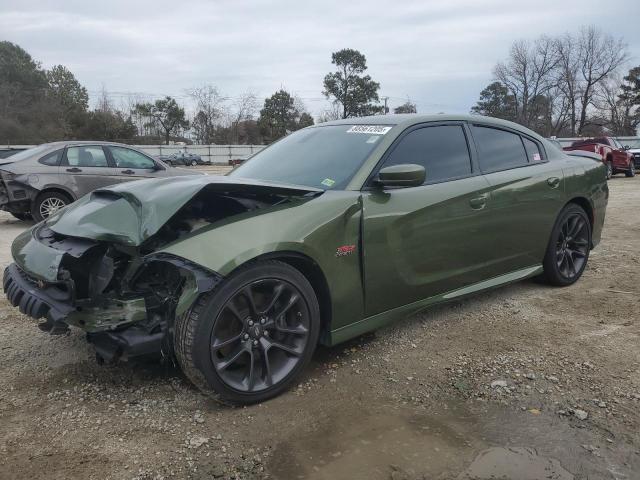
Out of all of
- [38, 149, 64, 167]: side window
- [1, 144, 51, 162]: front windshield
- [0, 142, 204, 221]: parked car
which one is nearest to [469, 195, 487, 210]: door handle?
[0, 142, 204, 221]: parked car

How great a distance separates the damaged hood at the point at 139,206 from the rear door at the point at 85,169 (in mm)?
6282

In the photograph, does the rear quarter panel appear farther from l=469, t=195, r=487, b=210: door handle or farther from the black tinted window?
l=469, t=195, r=487, b=210: door handle

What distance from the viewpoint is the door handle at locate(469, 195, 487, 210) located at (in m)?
3.63

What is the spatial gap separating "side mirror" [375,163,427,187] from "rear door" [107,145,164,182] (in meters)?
7.12

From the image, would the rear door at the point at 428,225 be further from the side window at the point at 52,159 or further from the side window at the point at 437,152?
the side window at the point at 52,159

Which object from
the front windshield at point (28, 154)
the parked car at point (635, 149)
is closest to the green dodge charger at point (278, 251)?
the front windshield at point (28, 154)

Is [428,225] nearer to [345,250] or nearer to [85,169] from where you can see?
[345,250]

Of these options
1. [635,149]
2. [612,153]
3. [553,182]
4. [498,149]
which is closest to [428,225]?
[498,149]

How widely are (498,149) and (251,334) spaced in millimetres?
2596

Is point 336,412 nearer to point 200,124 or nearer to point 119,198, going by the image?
point 119,198

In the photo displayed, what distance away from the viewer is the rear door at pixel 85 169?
8742mm

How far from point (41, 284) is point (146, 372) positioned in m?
0.79

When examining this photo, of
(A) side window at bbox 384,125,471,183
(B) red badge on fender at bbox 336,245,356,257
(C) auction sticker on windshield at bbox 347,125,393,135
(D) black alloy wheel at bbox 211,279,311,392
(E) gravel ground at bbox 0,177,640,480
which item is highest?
(C) auction sticker on windshield at bbox 347,125,393,135

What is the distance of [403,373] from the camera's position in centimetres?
308
